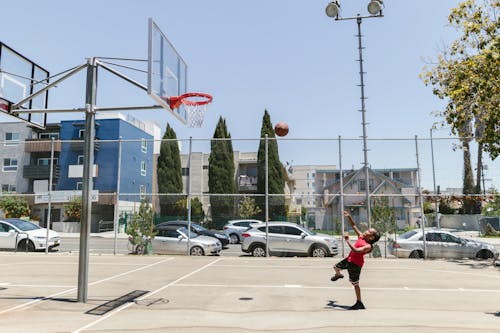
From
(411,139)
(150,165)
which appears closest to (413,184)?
(411,139)

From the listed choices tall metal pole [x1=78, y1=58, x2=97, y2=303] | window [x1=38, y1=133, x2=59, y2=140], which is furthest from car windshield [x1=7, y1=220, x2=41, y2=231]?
window [x1=38, y1=133, x2=59, y2=140]

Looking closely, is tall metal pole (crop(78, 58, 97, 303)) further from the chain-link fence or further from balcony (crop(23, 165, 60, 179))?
balcony (crop(23, 165, 60, 179))

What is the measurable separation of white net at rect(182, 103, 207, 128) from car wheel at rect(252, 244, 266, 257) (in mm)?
8360

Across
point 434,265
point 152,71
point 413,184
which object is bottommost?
point 434,265

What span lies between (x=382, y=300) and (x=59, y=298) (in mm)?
7054

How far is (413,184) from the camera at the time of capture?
18.5 metres

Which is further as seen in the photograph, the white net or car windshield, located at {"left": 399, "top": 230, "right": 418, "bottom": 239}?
car windshield, located at {"left": 399, "top": 230, "right": 418, "bottom": 239}

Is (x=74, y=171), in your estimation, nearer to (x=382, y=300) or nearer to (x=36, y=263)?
(x=36, y=263)

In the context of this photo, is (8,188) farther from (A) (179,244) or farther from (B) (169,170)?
(A) (179,244)

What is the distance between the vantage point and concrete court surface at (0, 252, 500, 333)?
665 cm

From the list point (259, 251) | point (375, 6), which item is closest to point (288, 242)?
point (259, 251)

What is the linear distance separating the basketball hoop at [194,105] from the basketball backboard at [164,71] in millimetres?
149

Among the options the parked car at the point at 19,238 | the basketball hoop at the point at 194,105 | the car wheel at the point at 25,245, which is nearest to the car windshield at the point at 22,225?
the parked car at the point at 19,238

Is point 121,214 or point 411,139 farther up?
point 411,139
